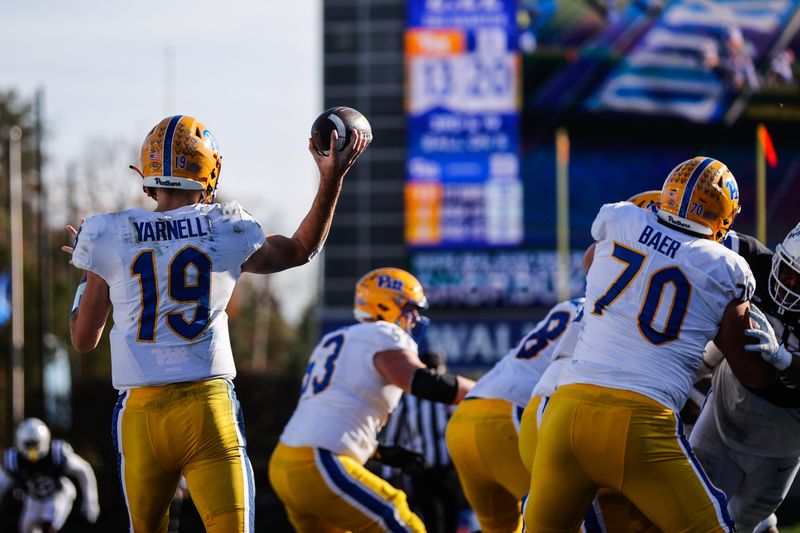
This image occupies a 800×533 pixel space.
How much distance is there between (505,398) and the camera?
646 cm

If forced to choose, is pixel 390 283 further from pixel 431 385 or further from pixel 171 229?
pixel 171 229

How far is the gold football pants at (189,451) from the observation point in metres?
4.72

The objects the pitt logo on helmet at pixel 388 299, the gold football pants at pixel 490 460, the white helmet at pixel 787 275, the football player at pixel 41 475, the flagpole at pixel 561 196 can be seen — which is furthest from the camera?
the flagpole at pixel 561 196

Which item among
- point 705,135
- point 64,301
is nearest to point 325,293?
point 705,135

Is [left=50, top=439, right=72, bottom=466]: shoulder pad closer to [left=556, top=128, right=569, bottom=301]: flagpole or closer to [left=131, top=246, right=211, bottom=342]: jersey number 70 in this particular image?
[left=131, top=246, right=211, bottom=342]: jersey number 70

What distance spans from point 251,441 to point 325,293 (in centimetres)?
368

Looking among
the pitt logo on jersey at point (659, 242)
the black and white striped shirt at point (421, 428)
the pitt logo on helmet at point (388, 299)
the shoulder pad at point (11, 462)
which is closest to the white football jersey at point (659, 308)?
the pitt logo on jersey at point (659, 242)

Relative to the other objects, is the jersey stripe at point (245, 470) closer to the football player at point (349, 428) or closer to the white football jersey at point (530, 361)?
the football player at point (349, 428)

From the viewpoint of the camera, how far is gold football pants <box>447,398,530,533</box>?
643 cm

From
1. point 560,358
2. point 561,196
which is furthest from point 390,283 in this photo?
point 561,196

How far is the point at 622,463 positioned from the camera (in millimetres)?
4703

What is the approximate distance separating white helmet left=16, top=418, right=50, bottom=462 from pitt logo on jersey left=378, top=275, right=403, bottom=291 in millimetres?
6597

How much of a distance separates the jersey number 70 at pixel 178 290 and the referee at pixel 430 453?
586 cm

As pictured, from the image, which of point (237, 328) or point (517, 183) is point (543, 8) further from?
point (237, 328)
